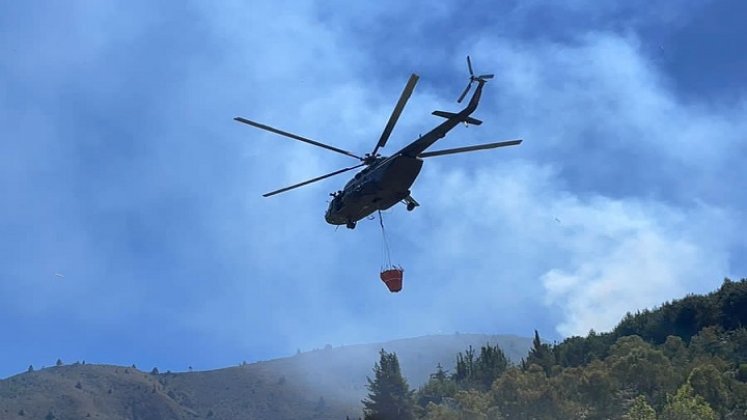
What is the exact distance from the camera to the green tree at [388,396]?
9194 centimetres

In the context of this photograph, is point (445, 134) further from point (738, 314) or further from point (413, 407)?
point (738, 314)

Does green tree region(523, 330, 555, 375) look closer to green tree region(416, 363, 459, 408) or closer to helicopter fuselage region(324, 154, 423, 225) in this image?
green tree region(416, 363, 459, 408)

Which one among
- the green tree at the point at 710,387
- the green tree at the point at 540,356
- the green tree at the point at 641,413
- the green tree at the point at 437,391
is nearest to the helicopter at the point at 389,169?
the green tree at the point at 641,413

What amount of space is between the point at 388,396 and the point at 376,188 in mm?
70284

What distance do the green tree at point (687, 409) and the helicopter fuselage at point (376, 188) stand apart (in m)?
49.5

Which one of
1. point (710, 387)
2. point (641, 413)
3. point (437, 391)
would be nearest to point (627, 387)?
point (710, 387)

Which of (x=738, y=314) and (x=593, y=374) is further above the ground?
(x=738, y=314)

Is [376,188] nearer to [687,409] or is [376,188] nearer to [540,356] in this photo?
[687,409]

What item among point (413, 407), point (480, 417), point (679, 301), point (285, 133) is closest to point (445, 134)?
point (285, 133)

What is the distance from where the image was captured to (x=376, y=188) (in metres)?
28.6

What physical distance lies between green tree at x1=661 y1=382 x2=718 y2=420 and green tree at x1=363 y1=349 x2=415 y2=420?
33.0 m

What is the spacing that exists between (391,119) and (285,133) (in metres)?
4.24

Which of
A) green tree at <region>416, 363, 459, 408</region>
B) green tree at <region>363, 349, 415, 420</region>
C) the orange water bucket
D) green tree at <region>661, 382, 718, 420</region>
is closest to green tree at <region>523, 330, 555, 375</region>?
green tree at <region>416, 363, 459, 408</region>

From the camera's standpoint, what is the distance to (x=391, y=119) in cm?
2653
